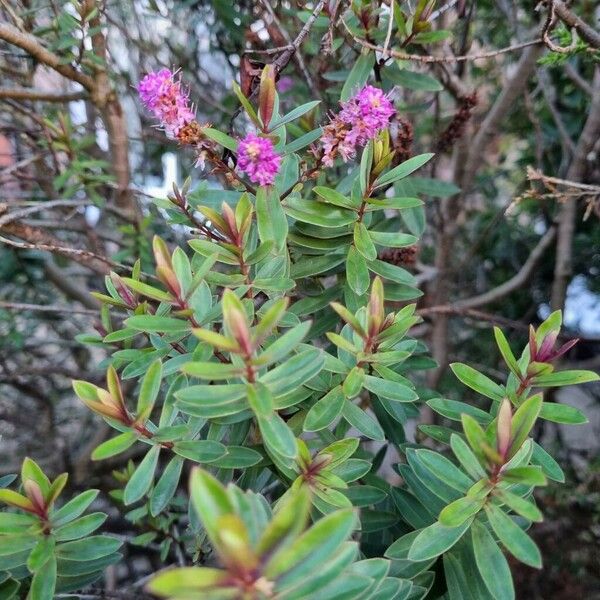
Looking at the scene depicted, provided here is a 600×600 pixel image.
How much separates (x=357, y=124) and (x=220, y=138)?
0.17 metres

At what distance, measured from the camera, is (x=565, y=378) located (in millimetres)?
593

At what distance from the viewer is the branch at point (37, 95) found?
41.3 inches

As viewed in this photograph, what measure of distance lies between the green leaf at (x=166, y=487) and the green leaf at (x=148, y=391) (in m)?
0.09

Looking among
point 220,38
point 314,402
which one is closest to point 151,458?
point 314,402

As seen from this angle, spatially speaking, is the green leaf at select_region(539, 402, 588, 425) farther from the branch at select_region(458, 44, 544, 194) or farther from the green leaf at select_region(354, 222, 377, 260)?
the branch at select_region(458, 44, 544, 194)

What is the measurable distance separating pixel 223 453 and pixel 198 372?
0.43 feet

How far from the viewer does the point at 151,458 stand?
1.84 feet

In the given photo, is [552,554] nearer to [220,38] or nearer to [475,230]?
[475,230]

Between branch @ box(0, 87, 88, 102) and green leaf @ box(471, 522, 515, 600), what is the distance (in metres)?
1.05

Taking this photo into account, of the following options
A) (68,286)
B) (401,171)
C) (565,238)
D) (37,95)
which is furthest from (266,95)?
(68,286)

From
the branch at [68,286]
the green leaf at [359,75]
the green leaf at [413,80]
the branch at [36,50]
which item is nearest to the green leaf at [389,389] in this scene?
the green leaf at [359,75]

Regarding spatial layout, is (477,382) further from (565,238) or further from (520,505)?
(565,238)

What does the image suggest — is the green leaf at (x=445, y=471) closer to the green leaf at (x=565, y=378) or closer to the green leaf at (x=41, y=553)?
the green leaf at (x=565, y=378)

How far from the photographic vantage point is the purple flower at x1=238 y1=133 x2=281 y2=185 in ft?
2.09
